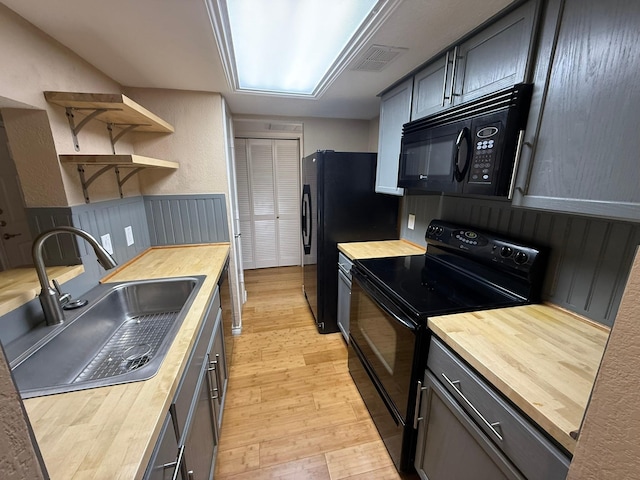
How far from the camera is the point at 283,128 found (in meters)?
3.46

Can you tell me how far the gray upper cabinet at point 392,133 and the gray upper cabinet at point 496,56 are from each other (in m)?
0.48

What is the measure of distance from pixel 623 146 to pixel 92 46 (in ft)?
7.29

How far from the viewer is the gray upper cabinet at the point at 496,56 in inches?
39.3

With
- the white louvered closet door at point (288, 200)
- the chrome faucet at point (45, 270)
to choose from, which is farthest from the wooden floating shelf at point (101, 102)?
the white louvered closet door at point (288, 200)

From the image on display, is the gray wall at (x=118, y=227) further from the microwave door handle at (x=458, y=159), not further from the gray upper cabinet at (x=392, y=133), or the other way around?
the microwave door handle at (x=458, y=159)

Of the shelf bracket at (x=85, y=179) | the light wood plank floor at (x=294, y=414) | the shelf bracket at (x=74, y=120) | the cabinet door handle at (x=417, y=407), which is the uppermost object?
the shelf bracket at (x=74, y=120)

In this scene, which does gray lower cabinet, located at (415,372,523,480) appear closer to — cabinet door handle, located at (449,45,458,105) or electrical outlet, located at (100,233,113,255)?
cabinet door handle, located at (449,45,458,105)

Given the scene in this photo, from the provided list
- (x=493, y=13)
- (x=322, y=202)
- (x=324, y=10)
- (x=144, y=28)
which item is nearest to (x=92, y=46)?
(x=144, y=28)

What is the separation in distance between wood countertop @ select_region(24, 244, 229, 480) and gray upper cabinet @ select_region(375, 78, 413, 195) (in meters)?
1.70

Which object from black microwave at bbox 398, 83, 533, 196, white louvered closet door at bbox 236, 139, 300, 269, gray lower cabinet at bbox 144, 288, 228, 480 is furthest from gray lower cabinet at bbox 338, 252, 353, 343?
white louvered closet door at bbox 236, 139, 300, 269

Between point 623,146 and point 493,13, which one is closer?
point 623,146

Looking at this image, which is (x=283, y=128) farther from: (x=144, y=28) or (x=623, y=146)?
(x=623, y=146)

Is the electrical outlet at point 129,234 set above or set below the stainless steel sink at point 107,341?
above

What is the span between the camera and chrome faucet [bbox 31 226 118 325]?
0.96m
